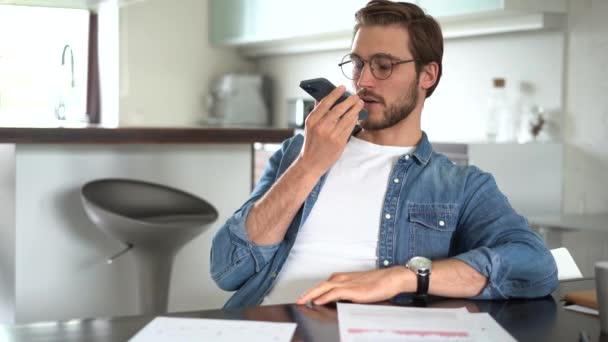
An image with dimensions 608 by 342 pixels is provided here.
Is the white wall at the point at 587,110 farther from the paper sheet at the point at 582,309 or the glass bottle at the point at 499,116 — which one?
the paper sheet at the point at 582,309

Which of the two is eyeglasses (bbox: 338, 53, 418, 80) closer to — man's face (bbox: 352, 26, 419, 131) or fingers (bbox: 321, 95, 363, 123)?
man's face (bbox: 352, 26, 419, 131)

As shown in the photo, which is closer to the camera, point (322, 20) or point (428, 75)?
point (428, 75)

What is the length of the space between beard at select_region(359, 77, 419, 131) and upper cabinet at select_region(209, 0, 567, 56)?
1.43 metres

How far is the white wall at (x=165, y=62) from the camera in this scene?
5625mm

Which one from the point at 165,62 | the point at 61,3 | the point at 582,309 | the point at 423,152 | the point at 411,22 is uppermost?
the point at 61,3

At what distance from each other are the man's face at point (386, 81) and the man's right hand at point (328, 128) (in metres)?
0.14

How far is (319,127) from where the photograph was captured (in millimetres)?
1575

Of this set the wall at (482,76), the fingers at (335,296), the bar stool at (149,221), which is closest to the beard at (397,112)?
the fingers at (335,296)

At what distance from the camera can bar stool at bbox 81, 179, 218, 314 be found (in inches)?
104

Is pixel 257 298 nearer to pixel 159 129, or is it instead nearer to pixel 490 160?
pixel 159 129

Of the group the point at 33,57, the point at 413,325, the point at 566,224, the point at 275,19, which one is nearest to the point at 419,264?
the point at 413,325

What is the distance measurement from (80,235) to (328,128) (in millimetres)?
1705

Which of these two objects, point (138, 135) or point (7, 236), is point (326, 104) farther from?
point (7, 236)

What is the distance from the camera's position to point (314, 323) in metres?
1.21
